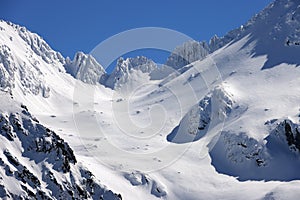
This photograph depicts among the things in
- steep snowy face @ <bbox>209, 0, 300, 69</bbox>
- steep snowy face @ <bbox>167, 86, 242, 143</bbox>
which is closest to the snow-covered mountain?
steep snowy face @ <bbox>167, 86, 242, 143</bbox>

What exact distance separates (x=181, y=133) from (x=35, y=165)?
6334 cm

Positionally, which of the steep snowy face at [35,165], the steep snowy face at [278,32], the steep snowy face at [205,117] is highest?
the steep snowy face at [278,32]

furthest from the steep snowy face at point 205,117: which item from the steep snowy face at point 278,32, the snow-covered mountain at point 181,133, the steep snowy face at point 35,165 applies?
the steep snowy face at point 35,165

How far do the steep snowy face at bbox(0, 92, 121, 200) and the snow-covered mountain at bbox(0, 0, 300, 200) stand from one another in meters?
0.17

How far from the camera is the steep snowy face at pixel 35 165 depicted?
238 feet

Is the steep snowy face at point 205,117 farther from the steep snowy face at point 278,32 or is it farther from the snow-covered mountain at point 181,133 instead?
the steep snowy face at point 278,32

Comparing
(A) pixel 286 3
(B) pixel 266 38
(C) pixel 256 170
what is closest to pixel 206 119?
(C) pixel 256 170

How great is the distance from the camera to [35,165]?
76.7 metres

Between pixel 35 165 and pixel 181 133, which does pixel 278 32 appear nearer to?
pixel 181 133

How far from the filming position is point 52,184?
2987 inches

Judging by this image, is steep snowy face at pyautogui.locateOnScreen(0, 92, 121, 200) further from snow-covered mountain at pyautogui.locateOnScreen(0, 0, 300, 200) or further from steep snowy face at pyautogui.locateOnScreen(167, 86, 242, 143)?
steep snowy face at pyautogui.locateOnScreen(167, 86, 242, 143)

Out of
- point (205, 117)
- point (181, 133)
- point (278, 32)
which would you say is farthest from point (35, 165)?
point (278, 32)

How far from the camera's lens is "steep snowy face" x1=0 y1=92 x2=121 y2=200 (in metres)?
72.6

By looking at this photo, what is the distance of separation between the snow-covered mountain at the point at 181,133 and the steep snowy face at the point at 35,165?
174 mm
